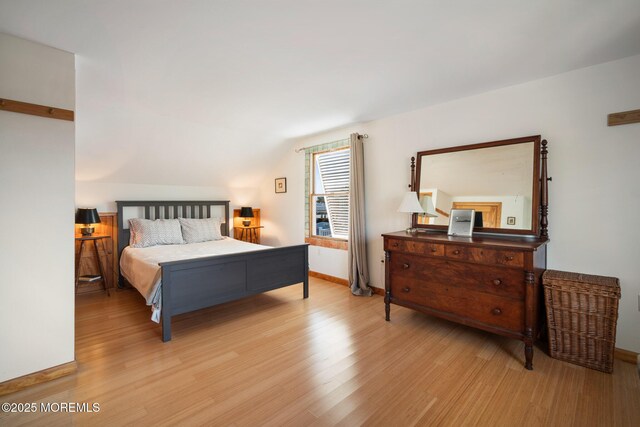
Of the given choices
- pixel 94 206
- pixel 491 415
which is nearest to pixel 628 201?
pixel 491 415

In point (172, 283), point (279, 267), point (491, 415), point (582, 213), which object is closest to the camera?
point (491, 415)

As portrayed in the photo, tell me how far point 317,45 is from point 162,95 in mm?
1775

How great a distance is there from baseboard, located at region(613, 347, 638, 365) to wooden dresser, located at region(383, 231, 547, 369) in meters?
0.60

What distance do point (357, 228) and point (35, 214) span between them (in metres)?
3.09

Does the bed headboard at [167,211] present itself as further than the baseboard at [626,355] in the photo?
Yes

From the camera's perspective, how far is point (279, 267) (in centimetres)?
349

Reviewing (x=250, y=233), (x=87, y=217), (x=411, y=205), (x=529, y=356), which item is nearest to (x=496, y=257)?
(x=529, y=356)

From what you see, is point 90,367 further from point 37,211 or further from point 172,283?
point 37,211

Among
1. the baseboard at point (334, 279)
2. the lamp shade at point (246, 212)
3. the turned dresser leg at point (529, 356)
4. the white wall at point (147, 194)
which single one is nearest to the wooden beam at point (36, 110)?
the white wall at point (147, 194)

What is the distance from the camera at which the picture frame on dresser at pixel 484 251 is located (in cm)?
223

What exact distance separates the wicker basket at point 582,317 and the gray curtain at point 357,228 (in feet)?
6.49

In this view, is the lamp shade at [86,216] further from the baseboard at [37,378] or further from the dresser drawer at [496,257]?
the dresser drawer at [496,257]

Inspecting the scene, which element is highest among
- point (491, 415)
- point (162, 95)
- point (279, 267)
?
point (162, 95)

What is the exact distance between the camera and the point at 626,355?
7.36 feet
